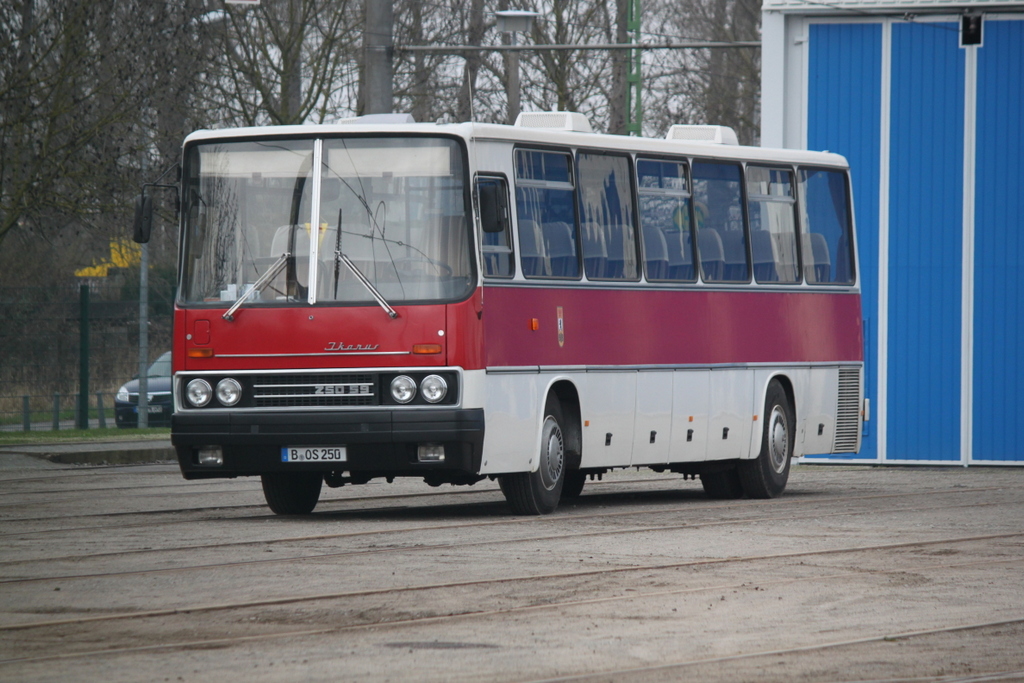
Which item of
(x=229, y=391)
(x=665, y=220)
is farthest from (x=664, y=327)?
(x=229, y=391)

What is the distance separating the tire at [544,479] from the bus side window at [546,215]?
3.40ft

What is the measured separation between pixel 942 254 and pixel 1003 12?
2962 millimetres

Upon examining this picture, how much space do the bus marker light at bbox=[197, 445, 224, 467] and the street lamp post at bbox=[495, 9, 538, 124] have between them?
14750 mm

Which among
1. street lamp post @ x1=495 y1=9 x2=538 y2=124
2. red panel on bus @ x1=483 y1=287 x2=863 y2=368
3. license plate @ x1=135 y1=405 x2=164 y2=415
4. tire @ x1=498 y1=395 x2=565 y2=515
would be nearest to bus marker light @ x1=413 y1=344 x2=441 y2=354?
red panel on bus @ x1=483 y1=287 x2=863 y2=368

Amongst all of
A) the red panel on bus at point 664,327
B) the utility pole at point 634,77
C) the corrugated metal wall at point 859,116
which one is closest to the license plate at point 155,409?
the utility pole at point 634,77

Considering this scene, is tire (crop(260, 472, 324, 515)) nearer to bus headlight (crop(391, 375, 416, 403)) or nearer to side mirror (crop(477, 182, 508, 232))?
bus headlight (crop(391, 375, 416, 403))

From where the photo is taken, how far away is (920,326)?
79.6 feet

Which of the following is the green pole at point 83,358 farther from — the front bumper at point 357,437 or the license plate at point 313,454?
the license plate at point 313,454

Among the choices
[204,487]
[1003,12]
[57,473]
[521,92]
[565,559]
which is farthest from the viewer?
[521,92]

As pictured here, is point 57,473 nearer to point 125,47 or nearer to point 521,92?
point 125,47

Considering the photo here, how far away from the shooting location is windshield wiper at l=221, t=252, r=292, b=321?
1421 centimetres

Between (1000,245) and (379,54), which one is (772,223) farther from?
(379,54)

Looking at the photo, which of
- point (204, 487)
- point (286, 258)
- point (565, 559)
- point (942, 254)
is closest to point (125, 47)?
point (204, 487)

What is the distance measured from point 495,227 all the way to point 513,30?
15105 millimetres
